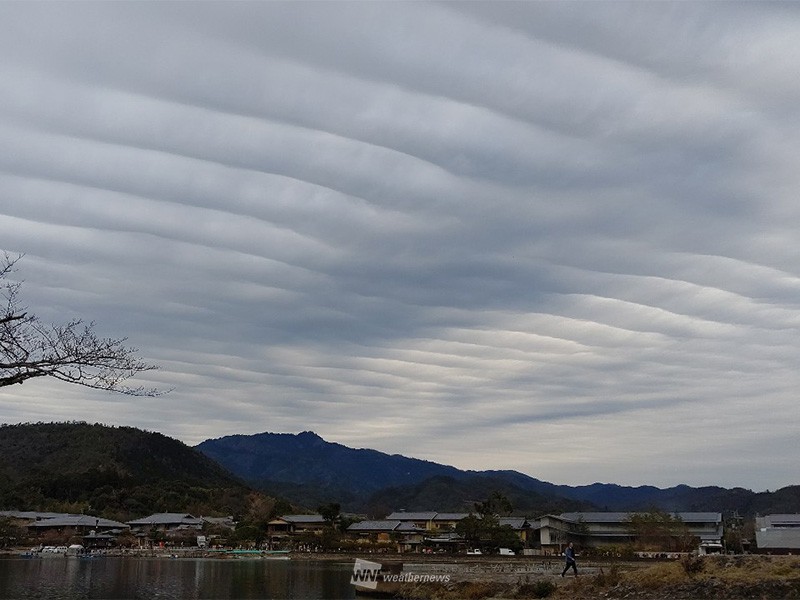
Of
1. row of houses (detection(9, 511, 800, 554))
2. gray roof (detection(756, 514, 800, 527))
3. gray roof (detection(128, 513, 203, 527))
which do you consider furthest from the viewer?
gray roof (detection(128, 513, 203, 527))

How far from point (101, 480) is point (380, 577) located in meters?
137

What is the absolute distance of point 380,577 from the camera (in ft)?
125

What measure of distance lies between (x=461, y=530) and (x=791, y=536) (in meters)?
37.1

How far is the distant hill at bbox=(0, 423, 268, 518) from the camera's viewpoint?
486ft

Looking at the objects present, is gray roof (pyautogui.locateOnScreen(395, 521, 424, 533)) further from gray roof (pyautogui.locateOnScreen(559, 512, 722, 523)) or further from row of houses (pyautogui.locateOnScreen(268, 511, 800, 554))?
gray roof (pyautogui.locateOnScreen(559, 512, 722, 523))

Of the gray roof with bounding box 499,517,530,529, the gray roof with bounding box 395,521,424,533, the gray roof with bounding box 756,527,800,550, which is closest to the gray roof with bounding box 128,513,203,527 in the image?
the gray roof with bounding box 395,521,424,533

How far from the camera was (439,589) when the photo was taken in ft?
109

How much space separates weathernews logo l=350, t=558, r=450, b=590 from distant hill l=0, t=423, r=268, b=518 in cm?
11472

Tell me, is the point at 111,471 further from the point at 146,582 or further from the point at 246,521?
the point at 146,582

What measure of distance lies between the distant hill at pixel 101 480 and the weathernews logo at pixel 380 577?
→ 11472 centimetres

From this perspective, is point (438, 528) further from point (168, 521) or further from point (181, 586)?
point (181, 586)

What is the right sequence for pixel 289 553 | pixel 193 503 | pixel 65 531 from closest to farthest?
pixel 289 553
pixel 65 531
pixel 193 503

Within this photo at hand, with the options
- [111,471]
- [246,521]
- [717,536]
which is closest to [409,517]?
[246,521]

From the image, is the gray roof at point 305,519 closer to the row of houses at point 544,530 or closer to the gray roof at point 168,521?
the row of houses at point 544,530
